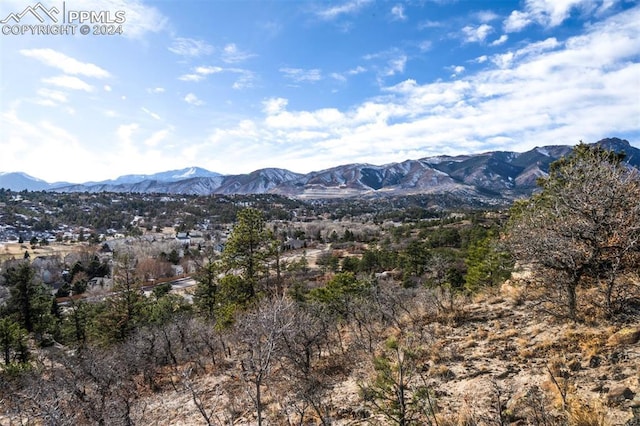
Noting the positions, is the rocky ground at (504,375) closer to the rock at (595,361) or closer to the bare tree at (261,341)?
the rock at (595,361)

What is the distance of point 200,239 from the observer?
4528 inches

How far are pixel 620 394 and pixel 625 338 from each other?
7.17 feet

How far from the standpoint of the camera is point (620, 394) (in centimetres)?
586

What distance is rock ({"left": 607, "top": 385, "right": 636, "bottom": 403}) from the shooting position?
5785 millimetres

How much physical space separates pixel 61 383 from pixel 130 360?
2.91 meters

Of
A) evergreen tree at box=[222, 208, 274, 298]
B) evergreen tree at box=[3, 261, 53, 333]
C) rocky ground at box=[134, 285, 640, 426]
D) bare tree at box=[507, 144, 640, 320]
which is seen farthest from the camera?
evergreen tree at box=[3, 261, 53, 333]

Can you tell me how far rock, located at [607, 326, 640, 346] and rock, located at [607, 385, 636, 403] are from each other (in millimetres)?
1865

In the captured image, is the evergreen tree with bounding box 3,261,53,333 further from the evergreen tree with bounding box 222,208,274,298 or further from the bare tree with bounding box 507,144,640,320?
the bare tree with bounding box 507,144,640,320

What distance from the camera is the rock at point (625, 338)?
7.42 metres

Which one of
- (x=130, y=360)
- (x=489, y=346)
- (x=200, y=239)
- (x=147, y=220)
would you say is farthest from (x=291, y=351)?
(x=147, y=220)

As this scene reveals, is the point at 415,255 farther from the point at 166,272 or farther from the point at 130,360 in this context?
the point at 166,272

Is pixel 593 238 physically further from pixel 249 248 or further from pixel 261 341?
pixel 249 248

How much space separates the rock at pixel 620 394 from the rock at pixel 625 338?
1865 mm

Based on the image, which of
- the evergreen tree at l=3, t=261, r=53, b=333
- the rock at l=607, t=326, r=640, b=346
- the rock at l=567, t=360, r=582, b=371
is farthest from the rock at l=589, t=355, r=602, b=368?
the evergreen tree at l=3, t=261, r=53, b=333
